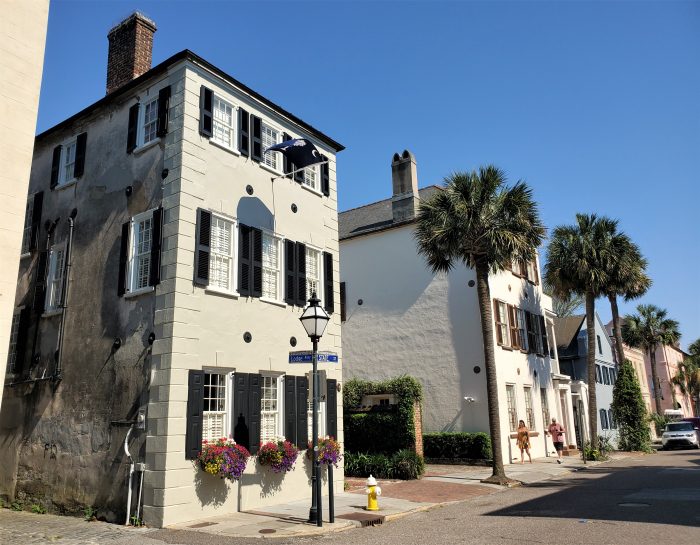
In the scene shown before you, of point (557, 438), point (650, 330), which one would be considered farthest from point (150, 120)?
point (650, 330)

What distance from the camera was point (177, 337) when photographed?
11.9 metres

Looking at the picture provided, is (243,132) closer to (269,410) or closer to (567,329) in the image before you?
(269,410)

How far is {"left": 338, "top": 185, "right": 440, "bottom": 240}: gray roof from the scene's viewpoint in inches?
1077

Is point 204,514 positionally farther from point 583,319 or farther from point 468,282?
point 583,319

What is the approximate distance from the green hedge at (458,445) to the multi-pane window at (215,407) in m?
12.3

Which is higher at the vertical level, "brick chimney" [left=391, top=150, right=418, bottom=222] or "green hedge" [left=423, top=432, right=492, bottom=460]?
"brick chimney" [left=391, top=150, right=418, bottom=222]

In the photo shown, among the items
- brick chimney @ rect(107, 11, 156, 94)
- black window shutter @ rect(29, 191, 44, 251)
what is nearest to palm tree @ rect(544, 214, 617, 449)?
brick chimney @ rect(107, 11, 156, 94)

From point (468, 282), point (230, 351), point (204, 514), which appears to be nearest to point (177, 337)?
point (230, 351)

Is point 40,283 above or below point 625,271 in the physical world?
below

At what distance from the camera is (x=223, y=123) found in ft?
47.1

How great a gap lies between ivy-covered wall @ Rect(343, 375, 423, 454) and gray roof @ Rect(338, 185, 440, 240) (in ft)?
27.4

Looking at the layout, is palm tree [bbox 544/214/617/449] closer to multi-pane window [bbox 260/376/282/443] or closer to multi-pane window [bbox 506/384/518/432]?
multi-pane window [bbox 506/384/518/432]

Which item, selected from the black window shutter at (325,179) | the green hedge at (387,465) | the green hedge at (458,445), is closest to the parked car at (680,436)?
the green hedge at (458,445)

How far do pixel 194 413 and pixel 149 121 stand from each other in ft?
23.5
